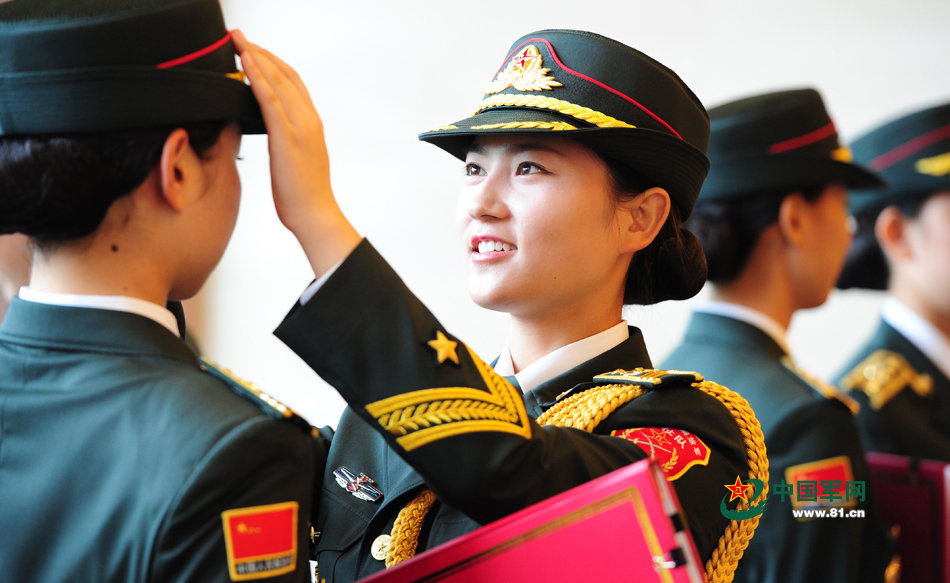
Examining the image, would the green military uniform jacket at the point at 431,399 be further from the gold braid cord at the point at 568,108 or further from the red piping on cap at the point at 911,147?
the red piping on cap at the point at 911,147

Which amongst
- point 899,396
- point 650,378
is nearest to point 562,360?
point 650,378

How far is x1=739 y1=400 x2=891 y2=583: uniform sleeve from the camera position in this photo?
2.16 metres

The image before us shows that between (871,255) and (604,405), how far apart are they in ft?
6.21

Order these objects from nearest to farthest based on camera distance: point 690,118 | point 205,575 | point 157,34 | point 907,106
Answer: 1. point 205,575
2. point 157,34
3. point 690,118
4. point 907,106

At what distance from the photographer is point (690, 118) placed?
164cm

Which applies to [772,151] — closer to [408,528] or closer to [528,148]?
[528,148]

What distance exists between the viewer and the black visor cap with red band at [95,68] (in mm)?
1028

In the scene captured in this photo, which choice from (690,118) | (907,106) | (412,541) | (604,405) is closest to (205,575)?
(412,541)

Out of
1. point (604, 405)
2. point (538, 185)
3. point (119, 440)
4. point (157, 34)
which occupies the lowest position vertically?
point (604, 405)

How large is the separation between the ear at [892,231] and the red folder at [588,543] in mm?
2158

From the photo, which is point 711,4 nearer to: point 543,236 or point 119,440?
point 543,236

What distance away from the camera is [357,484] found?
1.55m

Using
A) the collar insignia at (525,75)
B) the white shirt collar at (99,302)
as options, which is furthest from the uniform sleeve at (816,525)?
the white shirt collar at (99,302)

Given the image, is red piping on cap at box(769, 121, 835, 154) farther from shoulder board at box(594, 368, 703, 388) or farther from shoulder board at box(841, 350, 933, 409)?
shoulder board at box(594, 368, 703, 388)
